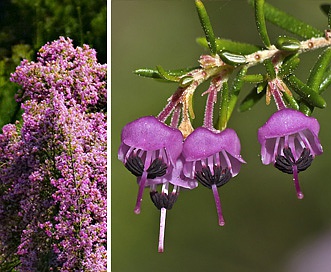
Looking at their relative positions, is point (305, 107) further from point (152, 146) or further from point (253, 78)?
point (152, 146)

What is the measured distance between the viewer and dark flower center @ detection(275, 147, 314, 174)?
2.36ft

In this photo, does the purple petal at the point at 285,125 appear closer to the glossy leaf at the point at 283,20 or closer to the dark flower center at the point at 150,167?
the dark flower center at the point at 150,167

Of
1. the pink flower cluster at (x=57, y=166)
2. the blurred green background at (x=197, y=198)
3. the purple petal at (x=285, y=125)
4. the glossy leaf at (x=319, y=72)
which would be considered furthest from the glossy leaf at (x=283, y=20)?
the blurred green background at (x=197, y=198)

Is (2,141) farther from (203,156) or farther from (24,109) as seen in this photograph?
(203,156)

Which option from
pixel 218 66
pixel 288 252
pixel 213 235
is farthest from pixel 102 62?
pixel 288 252

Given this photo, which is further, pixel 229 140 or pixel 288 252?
pixel 288 252

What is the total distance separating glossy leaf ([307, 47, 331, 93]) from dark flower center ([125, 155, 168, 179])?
310mm

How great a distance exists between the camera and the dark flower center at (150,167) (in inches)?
27.4

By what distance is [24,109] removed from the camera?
1.22 m

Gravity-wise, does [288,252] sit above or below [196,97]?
below

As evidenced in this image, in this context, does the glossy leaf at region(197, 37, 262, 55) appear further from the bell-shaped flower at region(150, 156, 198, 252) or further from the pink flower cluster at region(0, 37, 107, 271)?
the pink flower cluster at region(0, 37, 107, 271)

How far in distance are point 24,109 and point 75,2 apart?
24 cm

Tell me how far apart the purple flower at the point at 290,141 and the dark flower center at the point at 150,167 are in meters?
0.12

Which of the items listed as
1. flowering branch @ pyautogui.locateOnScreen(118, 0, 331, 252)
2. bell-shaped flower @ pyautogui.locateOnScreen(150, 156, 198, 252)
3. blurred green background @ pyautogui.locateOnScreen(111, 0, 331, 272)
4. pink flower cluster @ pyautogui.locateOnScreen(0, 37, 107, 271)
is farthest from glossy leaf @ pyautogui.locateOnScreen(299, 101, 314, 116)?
blurred green background @ pyautogui.locateOnScreen(111, 0, 331, 272)
